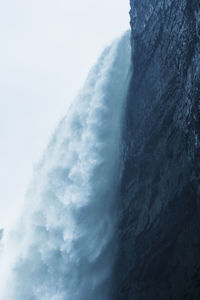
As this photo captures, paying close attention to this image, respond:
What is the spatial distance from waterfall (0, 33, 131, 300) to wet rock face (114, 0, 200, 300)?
3.78 ft

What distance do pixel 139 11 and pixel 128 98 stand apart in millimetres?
3091

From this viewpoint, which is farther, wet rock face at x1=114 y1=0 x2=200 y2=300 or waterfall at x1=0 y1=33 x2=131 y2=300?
waterfall at x1=0 y1=33 x2=131 y2=300

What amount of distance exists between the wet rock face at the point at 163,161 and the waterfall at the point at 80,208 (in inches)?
45.3

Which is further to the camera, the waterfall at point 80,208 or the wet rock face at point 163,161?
the waterfall at point 80,208

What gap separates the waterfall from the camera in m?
9.69

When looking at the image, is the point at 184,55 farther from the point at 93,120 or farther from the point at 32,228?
the point at 32,228

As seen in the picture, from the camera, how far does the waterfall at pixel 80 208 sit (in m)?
9.69

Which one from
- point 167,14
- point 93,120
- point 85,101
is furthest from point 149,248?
point 85,101

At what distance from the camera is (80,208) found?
1023 centimetres

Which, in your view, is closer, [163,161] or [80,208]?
[163,161]

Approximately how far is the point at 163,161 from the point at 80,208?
14.1 ft

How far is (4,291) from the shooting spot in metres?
11.8

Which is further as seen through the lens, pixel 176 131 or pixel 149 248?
pixel 149 248

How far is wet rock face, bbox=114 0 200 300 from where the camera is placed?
19.9 ft
